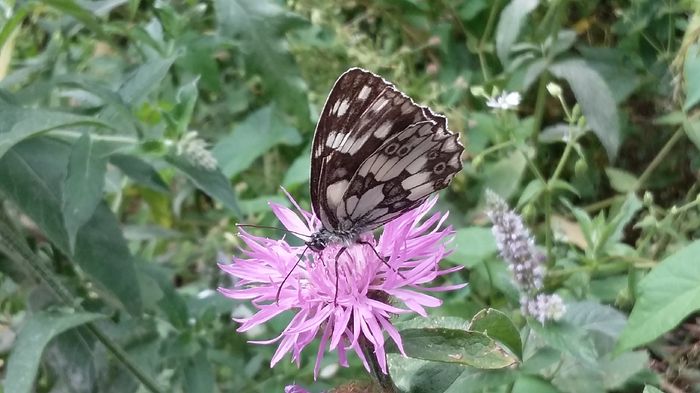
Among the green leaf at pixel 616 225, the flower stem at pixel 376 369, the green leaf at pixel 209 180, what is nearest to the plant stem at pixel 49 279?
the green leaf at pixel 209 180

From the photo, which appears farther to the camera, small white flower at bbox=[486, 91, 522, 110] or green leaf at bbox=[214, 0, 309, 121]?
green leaf at bbox=[214, 0, 309, 121]

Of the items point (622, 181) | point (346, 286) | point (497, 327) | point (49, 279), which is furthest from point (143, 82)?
point (622, 181)

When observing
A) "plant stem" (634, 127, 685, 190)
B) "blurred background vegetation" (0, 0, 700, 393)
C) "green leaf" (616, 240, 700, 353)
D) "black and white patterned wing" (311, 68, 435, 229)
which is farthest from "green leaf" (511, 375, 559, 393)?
"plant stem" (634, 127, 685, 190)

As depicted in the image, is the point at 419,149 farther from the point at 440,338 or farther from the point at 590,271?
the point at 590,271

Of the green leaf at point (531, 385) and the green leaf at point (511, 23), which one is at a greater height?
the green leaf at point (511, 23)

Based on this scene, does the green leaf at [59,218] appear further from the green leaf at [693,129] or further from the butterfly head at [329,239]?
the green leaf at [693,129]

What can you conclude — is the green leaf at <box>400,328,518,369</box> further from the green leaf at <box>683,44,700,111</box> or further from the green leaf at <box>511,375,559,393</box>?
the green leaf at <box>683,44,700,111</box>

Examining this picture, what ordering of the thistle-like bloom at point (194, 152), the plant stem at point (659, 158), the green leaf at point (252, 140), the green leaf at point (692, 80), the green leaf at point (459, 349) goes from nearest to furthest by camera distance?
the green leaf at point (459, 349) < the green leaf at point (692, 80) < the thistle-like bloom at point (194, 152) < the plant stem at point (659, 158) < the green leaf at point (252, 140)
